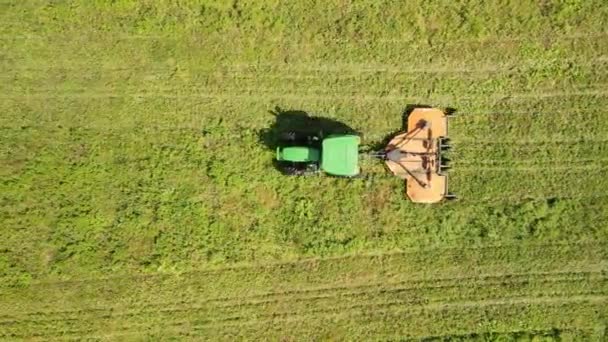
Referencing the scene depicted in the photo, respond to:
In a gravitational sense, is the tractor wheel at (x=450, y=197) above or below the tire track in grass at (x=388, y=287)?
above

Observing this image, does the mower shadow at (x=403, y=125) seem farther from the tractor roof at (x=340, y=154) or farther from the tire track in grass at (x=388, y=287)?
the tire track in grass at (x=388, y=287)

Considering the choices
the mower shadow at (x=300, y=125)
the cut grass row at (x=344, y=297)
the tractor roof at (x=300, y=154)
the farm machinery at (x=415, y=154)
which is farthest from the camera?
the mower shadow at (x=300, y=125)

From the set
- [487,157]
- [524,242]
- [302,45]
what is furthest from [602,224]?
[302,45]

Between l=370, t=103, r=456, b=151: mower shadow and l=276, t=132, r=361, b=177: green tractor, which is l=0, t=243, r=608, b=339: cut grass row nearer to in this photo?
l=276, t=132, r=361, b=177: green tractor

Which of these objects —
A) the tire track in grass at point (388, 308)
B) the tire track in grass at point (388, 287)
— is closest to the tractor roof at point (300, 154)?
the tire track in grass at point (388, 287)

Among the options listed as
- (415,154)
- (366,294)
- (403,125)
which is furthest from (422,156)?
(366,294)

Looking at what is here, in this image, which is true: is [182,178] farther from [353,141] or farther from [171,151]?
[353,141]

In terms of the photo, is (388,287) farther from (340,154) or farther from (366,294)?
(340,154)

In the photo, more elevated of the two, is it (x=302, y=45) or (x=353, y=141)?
(x=302, y=45)
